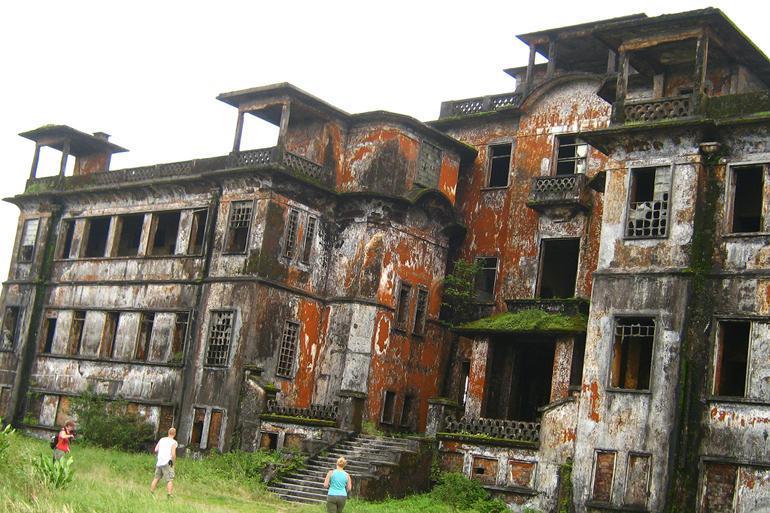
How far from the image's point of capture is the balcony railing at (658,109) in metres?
26.0

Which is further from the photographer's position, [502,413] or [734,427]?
[502,413]

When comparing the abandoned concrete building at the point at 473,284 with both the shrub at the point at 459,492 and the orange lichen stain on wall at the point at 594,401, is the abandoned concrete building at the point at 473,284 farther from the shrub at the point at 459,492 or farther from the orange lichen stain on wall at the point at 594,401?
the shrub at the point at 459,492

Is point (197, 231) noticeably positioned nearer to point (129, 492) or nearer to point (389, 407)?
point (389, 407)

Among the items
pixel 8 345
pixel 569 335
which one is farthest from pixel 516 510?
pixel 8 345

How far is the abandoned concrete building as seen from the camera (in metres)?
24.8

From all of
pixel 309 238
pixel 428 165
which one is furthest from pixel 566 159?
pixel 309 238

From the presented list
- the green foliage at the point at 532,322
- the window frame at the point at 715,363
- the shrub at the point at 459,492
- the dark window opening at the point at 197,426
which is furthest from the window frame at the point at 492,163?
the window frame at the point at 715,363

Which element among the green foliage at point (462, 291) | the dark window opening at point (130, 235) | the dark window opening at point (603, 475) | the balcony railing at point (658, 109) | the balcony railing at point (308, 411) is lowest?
the dark window opening at point (603, 475)

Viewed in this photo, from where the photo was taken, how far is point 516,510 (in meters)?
26.5

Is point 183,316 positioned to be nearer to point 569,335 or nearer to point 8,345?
point 8,345

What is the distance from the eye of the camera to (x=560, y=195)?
1302 inches

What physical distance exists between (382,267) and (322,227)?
2577mm

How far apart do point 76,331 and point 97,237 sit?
4579mm

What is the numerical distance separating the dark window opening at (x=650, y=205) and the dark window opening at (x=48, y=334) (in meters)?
23.2
